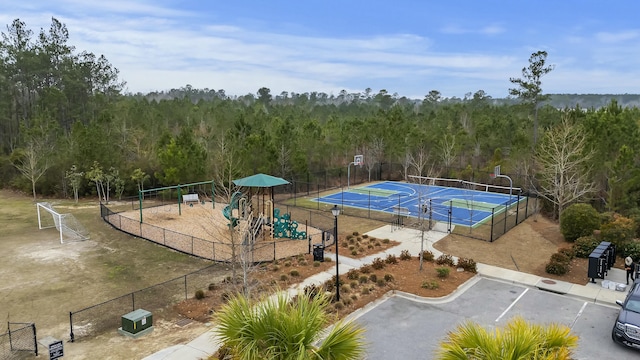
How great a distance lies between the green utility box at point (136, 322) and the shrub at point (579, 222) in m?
22.1

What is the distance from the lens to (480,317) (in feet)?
52.5

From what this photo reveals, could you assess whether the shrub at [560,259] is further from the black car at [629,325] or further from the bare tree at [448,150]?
the bare tree at [448,150]

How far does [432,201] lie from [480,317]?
74.4ft

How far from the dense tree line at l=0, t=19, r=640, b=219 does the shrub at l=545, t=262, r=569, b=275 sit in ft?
28.7

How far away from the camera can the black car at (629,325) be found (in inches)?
528

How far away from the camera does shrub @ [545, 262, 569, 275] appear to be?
2011 centimetres

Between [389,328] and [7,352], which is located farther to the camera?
[389,328]

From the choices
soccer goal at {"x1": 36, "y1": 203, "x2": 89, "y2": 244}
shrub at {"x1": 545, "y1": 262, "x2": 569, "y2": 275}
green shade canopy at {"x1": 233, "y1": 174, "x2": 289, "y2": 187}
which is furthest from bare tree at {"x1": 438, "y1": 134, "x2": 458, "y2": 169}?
soccer goal at {"x1": 36, "y1": 203, "x2": 89, "y2": 244}

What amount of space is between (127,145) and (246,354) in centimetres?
4380

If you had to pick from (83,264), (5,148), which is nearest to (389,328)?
(83,264)

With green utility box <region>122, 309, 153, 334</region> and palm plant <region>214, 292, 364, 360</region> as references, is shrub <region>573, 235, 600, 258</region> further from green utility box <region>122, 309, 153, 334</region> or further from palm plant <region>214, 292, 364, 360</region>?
green utility box <region>122, 309, 153, 334</region>

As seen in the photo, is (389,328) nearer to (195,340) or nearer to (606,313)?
(195,340)

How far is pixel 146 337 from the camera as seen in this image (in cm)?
1420

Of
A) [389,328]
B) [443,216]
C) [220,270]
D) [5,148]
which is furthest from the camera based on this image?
[5,148]
